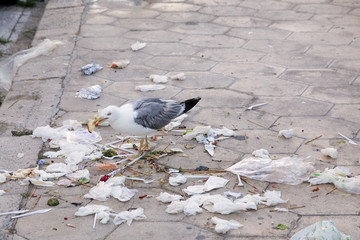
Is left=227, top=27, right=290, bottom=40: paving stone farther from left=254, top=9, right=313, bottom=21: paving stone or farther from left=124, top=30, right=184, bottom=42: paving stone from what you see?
left=124, top=30, right=184, bottom=42: paving stone

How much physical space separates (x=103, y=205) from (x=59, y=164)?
65 centimetres

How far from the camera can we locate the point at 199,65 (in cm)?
571

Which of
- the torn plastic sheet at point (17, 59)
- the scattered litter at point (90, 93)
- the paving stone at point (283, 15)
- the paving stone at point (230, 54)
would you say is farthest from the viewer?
the paving stone at point (283, 15)

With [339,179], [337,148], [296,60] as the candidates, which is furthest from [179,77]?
[339,179]

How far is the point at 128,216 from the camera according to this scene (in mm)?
3240

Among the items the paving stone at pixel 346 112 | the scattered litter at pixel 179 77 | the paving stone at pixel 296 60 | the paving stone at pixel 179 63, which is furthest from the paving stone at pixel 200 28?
the paving stone at pixel 346 112

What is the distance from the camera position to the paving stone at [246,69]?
5.47 meters

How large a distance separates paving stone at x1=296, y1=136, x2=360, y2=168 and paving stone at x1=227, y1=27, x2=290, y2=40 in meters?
2.58

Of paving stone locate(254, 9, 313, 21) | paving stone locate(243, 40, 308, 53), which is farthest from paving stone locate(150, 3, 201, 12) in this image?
paving stone locate(243, 40, 308, 53)

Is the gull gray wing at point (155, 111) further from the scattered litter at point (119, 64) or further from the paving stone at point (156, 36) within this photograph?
the paving stone at point (156, 36)

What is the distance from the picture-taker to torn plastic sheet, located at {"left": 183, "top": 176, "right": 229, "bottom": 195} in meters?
3.51

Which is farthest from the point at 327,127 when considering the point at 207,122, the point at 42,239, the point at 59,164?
the point at 42,239

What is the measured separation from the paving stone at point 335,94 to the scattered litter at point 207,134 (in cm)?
113

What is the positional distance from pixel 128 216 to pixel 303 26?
4434 millimetres
